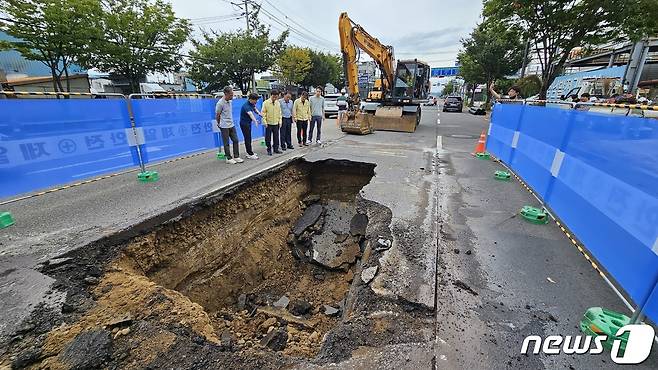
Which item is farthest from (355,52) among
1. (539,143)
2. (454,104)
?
(454,104)

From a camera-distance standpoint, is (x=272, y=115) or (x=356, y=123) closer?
(x=272, y=115)

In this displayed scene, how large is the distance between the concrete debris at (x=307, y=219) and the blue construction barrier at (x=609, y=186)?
392 centimetres

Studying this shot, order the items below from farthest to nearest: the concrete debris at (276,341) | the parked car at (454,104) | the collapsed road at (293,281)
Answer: the parked car at (454,104)
the concrete debris at (276,341)
the collapsed road at (293,281)

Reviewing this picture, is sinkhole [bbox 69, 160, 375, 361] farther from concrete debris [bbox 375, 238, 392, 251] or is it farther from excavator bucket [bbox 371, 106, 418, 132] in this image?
excavator bucket [bbox 371, 106, 418, 132]

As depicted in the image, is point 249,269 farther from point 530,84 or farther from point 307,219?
point 530,84

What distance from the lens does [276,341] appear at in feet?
8.80

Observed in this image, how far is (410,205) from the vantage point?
458 centimetres

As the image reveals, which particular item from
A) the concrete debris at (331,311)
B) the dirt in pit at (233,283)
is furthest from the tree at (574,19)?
the concrete debris at (331,311)

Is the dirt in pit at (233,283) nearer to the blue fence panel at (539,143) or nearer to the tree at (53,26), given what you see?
the blue fence panel at (539,143)

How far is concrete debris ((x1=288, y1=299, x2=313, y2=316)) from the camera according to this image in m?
3.67

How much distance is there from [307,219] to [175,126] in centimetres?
414

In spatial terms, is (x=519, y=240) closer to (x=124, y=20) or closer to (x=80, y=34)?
(x=80, y=34)

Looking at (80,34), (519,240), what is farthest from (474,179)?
(80,34)

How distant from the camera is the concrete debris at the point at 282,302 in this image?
3906 millimetres
